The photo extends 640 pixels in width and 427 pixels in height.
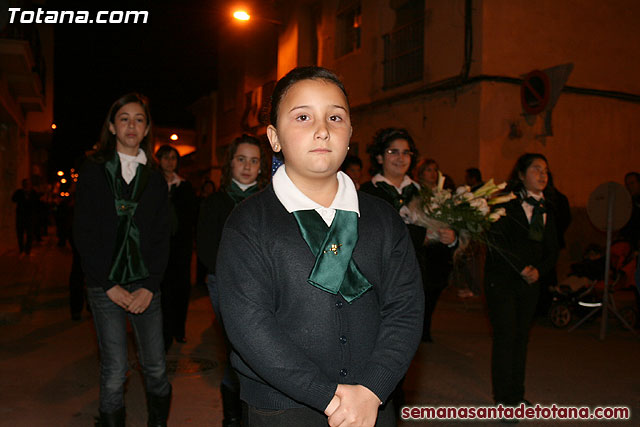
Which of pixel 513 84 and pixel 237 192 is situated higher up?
pixel 513 84

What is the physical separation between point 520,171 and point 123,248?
3454 millimetres

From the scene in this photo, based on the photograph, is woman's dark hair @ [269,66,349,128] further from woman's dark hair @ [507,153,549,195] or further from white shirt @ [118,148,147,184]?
woman's dark hair @ [507,153,549,195]

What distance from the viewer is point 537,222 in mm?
5059

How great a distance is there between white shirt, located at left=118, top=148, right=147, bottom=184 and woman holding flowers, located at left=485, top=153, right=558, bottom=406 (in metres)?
2.84

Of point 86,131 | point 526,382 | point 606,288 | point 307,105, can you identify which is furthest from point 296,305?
point 86,131

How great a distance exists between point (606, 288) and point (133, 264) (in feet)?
23.0

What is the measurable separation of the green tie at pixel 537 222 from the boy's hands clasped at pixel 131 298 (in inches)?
124

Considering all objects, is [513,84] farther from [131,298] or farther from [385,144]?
[131,298]

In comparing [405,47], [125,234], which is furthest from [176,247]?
[405,47]

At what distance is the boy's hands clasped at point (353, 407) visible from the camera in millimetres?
1983

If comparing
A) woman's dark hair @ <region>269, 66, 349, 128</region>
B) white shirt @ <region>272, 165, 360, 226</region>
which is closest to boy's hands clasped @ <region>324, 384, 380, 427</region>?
white shirt @ <region>272, 165, 360, 226</region>

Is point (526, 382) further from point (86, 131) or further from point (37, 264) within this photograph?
point (86, 131)

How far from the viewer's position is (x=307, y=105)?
7.14 ft

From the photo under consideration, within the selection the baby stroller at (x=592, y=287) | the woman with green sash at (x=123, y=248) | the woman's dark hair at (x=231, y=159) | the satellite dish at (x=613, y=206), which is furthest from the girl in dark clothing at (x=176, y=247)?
the satellite dish at (x=613, y=206)
